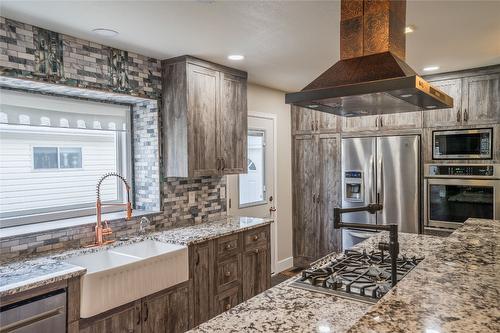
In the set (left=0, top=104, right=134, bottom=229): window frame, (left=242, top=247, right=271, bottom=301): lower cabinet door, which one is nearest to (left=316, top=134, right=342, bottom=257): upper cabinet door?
(left=242, top=247, right=271, bottom=301): lower cabinet door

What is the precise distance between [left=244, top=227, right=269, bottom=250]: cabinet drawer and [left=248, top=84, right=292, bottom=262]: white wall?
133cm

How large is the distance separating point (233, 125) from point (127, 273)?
190cm

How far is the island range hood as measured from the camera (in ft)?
4.77

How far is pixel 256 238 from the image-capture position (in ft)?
11.6

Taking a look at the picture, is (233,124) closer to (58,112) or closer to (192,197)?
(192,197)

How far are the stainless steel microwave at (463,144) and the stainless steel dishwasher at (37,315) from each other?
12.3ft

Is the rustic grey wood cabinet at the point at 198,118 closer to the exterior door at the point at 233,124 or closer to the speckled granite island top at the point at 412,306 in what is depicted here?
the exterior door at the point at 233,124

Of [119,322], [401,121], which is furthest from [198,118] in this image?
[401,121]

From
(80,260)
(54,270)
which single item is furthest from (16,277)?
(80,260)

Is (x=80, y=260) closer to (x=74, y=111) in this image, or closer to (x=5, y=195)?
(x=5, y=195)

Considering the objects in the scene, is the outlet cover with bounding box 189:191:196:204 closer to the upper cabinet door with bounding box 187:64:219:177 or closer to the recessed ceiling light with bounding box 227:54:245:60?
the upper cabinet door with bounding box 187:64:219:177

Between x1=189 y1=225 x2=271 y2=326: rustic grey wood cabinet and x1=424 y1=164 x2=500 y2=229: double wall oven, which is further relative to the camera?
x1=424 y1=164 x2=500 y2=229: double wall oven

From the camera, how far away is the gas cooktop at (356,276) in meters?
1.63

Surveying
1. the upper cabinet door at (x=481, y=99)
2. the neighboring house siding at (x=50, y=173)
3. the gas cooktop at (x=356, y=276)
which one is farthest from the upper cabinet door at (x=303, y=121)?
the gas cooktop at (x=356, y=276)
